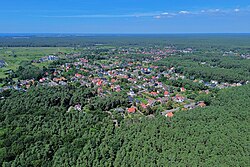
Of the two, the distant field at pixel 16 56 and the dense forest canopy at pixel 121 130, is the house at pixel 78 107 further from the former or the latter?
the distant field at pixel 16 56

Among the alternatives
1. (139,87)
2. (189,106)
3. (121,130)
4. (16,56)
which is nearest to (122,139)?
(121,130)

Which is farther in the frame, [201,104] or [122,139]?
[201,104]

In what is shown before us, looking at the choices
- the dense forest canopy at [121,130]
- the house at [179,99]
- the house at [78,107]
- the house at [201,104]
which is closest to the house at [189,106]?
the dense forest canopy at [121,130]

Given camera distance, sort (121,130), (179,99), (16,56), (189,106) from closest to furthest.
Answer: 1. (121,130)
2. (189,106)
3. (179,99)
4. (16,56)

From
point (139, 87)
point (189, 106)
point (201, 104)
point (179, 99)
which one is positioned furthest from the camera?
point (139, 87)

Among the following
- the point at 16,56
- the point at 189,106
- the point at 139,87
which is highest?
the point at 16,56

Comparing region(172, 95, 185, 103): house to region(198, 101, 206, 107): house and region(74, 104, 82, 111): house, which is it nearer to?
region(198, 101, 206, 107): house

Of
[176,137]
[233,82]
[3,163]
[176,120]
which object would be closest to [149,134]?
[176,137]

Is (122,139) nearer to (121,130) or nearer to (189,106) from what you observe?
(121,130)

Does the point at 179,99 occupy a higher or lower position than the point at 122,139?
lower
